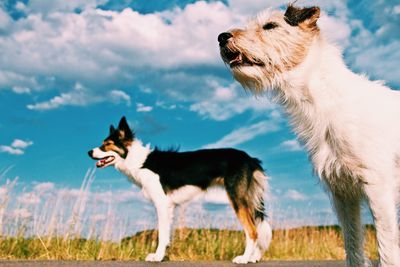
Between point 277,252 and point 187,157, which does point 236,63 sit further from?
point 277,252

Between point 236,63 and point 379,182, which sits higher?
point 236,63

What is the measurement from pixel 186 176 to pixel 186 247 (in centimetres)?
137

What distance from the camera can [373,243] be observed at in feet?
34.6

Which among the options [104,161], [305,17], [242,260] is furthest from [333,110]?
[104,161]

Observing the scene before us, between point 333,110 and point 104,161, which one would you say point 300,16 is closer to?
point 333,110

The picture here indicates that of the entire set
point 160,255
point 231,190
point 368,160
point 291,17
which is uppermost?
point 291,17

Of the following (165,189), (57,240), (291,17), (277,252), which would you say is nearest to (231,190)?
(165,189)

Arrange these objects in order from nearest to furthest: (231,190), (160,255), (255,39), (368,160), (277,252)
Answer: (368,160), (255,39), (160,255), (231,190), (277,252)

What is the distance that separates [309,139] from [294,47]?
31.5 inches

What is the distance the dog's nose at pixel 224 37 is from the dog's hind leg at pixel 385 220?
1.67 m

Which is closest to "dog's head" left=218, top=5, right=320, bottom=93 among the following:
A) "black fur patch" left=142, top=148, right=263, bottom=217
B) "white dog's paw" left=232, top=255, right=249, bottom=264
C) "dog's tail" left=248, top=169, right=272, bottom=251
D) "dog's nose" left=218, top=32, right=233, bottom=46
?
"dog's nose" left=218, top=32, right=233, bottom=46

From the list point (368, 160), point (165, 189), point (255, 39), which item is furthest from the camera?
point (165, 189)

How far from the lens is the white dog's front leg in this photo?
8.19 m

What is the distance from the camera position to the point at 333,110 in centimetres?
411
